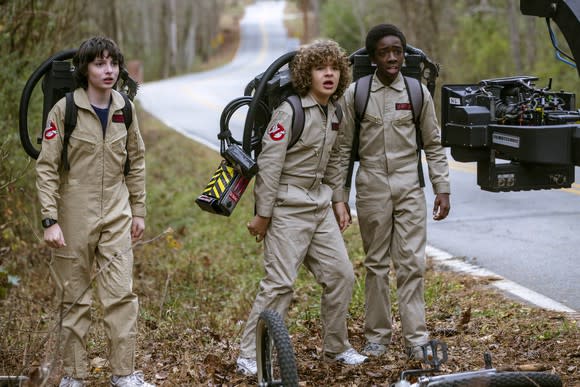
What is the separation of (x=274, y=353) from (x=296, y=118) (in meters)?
1.56

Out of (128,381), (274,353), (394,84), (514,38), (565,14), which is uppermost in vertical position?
(565,14)

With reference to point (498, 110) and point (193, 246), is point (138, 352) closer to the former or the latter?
point (498, 110)

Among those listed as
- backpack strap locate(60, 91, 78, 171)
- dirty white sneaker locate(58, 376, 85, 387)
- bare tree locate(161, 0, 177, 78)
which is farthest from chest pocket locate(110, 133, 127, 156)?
bare tree locate(161, 0, 177, 78)

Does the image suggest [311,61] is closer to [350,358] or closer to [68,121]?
[68,121]

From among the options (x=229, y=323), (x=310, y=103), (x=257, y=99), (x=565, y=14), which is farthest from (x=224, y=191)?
(x=229, y=323)

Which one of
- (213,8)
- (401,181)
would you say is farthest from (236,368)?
(213,8)

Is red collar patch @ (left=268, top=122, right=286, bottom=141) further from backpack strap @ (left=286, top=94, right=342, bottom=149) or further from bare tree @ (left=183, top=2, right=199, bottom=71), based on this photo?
bare tree @ (left=183, top=2, right=199, bottom=71)

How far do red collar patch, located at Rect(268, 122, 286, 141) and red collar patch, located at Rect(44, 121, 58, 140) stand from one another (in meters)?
1.35

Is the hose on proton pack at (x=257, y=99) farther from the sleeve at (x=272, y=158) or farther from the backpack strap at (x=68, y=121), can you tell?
the backpack strap at (x=68, y=121)

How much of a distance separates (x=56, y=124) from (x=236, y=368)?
1.98 metres

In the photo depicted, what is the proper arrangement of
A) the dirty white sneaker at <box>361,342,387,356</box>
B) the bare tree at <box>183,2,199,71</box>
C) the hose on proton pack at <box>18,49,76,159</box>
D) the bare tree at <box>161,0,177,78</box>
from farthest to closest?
the bare tree at <box>183,2,199,71</box> < the bare tree at <box>161,0,177,78</box> < the dirty white sneaker at <box>361,342,387,356</box> < the hose on proton pack at <box>18,49,76,159</box>

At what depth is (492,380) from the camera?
4520 mm

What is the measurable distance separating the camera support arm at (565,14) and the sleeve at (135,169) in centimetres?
260

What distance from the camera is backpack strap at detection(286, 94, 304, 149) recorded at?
564 cm
